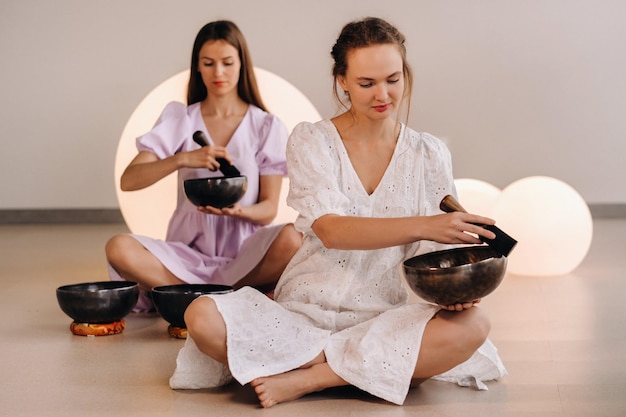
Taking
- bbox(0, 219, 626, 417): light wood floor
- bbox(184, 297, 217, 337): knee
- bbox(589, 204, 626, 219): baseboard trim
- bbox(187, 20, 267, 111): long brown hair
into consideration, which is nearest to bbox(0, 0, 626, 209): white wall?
bbox(589, 204, 626, 219): baseboard trim

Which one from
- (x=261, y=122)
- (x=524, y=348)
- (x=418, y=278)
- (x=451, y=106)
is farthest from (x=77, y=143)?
(x=418, y=278)

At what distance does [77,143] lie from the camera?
601 cm

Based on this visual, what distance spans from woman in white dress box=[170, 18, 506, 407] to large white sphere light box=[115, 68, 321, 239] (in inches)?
53.7

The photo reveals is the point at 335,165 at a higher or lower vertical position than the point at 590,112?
higher

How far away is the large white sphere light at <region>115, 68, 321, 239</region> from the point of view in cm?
386

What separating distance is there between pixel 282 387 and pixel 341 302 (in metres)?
0.26

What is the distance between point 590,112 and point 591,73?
220 millimetres

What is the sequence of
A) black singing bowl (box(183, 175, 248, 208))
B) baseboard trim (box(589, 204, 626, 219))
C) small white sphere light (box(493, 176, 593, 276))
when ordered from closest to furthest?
black singing bowl (box(183, 175, 248, 208)), small white sphere light (box(493, 176, 593, 276)), baseboard trim (box(589, 204, 626, 219))

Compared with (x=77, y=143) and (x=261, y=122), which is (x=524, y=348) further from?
(x=77, y=143)

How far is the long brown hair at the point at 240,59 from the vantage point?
3463 millimetres

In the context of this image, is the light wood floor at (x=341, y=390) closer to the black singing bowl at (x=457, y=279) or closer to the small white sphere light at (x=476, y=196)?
the black singing bowl at (x=457, y=279)

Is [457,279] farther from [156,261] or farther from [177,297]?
[156,261]

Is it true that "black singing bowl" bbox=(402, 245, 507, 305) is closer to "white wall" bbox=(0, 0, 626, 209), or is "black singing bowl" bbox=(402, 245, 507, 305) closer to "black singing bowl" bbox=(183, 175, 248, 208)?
"black singing bowl" bbox=(183, 175, 248, 208)

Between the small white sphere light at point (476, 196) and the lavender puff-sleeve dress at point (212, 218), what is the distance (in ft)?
4.54
